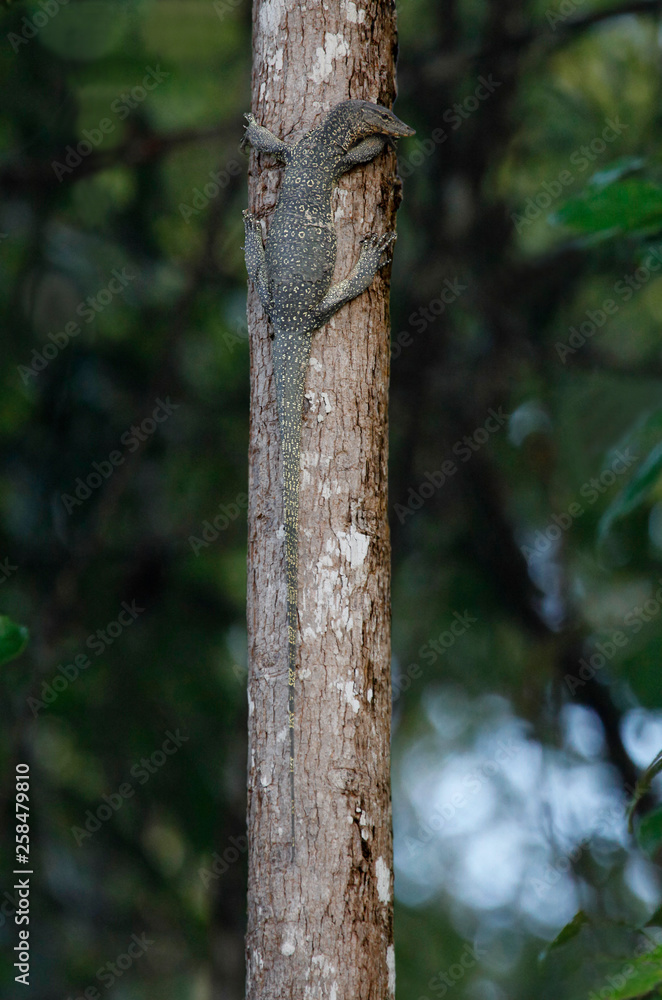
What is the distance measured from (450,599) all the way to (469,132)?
2.96 metres

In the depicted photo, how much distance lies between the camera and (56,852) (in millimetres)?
5469

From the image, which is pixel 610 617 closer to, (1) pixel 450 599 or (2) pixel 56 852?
(1) pixel 450 599

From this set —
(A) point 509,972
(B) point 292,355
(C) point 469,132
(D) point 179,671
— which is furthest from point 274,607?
(A) point 509,972

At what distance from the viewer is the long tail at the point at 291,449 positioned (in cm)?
209

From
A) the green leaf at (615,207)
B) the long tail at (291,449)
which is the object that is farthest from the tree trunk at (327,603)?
the green leaf at (615,207)

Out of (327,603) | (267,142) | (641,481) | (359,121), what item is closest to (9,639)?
(327,603)

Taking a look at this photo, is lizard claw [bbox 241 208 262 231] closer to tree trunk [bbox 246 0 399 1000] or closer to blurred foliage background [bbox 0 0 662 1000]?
tree trunk [bbox 246 0 399 1000]

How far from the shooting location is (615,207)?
10.5 ft

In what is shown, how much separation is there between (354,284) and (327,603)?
0.80m

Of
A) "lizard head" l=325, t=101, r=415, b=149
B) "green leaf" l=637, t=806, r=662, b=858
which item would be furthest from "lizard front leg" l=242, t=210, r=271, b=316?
"green leaf" l=637, t=806, r=662, b=858

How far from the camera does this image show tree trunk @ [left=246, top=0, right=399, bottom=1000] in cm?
198

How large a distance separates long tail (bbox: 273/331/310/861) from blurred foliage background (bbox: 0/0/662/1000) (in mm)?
3210

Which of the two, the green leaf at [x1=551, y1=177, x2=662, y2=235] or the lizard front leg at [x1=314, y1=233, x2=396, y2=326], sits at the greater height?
the green leaf at [x1=551, y1=177, x2=662, y2=235]

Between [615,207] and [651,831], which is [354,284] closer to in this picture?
[615,207]
